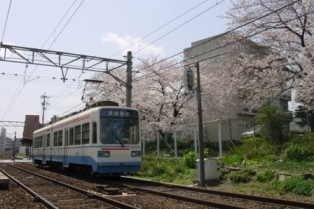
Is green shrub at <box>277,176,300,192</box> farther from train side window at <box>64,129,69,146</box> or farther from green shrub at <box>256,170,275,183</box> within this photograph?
train side window at <box>64,129,69,146</box>

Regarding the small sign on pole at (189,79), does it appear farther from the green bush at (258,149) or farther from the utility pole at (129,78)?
the utility pole at (129,78)

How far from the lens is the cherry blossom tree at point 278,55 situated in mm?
20906

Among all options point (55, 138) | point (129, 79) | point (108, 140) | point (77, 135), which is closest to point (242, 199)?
point (108, 140)

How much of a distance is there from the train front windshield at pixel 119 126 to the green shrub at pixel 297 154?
21.1ft

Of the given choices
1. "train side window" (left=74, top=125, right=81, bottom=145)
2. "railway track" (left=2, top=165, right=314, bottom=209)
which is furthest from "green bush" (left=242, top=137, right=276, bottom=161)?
"train side window" (left=74, top=125, right=81, bottom=145)

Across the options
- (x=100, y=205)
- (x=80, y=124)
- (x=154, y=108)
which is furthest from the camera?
(x=154, y=108)

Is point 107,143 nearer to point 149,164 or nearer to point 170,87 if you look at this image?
point 149,164

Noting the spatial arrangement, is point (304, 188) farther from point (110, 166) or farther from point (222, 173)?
point (110, 166)

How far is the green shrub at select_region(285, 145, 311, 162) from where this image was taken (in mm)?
16000

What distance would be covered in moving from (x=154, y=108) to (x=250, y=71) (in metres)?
11.7

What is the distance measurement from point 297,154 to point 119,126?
298 inches

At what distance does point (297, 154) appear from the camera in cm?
1603

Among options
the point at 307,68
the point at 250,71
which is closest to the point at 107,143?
the point at 307,68

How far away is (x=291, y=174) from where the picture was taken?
41.0 ft
